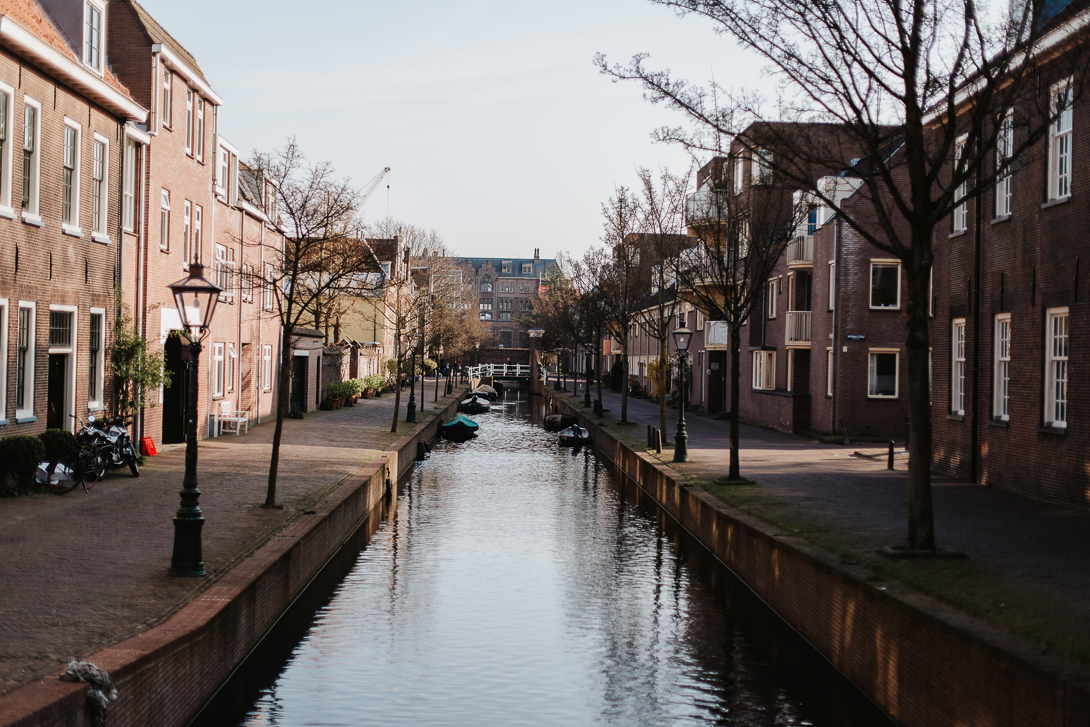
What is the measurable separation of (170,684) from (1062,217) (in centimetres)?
1482

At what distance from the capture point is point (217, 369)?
3008cm

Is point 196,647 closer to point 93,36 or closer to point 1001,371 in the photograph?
point 93,36

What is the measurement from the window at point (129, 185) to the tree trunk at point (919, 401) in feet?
54.3

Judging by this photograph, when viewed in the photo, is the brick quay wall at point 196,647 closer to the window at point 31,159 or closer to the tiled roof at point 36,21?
the window at point 31,159

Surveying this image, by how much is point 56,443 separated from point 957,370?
1714cm

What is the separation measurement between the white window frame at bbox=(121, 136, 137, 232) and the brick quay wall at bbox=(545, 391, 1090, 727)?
1430 centimetres

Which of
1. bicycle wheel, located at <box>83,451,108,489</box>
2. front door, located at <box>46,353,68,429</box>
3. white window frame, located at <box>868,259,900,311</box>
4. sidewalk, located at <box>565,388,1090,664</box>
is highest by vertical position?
white window frame, located at <box>868,259,900,311</box>

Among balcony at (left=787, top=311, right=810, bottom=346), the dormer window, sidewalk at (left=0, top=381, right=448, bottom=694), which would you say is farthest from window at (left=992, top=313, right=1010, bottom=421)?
the dormer window

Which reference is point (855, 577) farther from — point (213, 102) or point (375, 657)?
point (213, 102)

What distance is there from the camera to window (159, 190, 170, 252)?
24.6 metres

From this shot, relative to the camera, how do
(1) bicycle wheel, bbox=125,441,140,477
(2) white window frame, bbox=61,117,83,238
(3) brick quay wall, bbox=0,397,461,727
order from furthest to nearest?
(2) white window frame, bbox=61,117,83,238 < (1) bicycle wheel, bbox=125,441,140,477 < (3) brick quay wall, bbox=0,397,461,727

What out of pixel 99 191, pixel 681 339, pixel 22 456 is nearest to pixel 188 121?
pixel 99 191

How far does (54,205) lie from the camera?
18312 mm

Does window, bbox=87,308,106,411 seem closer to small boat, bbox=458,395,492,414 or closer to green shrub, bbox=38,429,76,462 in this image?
green shrub, bbox=38,429,76,462
